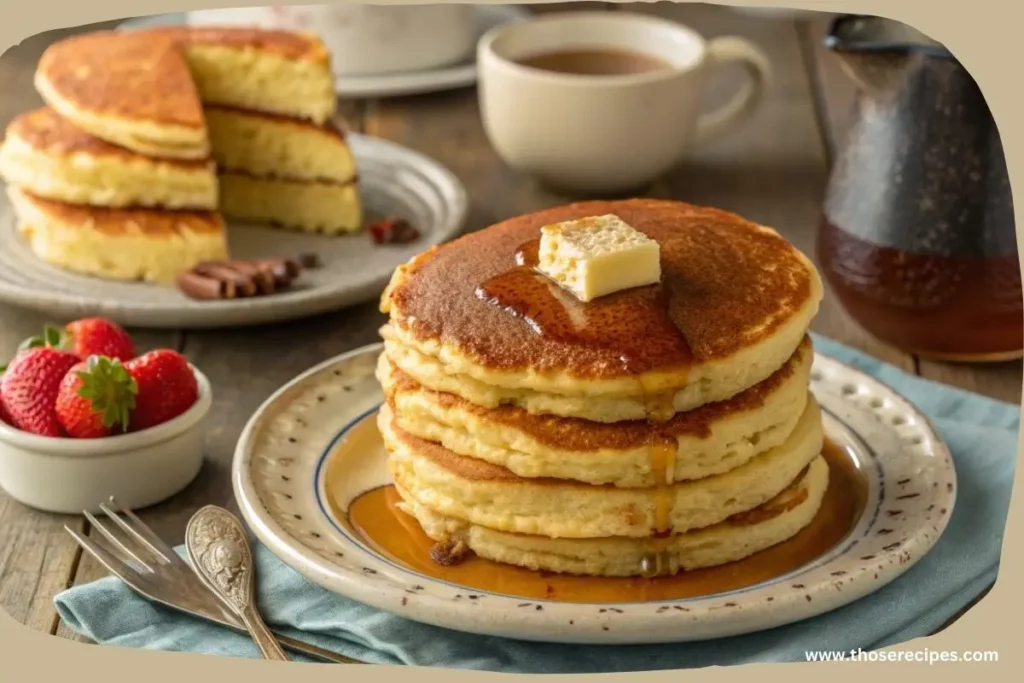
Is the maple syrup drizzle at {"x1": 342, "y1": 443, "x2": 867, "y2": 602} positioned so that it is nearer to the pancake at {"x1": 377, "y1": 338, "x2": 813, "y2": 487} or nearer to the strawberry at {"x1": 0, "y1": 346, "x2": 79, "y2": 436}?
the pancake at {"x1": 377, "y1": 338, "x2": 813, "y2": 487}

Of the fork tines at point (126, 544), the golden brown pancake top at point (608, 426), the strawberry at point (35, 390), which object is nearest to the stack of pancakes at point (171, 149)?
the strawberry at point (35, 390)

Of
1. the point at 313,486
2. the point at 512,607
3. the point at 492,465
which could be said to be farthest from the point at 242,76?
the point at 512,607

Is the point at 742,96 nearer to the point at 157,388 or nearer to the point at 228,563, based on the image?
the point at 157,388

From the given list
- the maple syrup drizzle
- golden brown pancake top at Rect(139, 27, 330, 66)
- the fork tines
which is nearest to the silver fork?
the fork tines

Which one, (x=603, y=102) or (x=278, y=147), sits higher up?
(x=603, y=102)

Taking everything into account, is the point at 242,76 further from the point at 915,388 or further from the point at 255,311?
the point at 915,388

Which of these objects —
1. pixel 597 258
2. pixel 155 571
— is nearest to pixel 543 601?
pixel 597 258

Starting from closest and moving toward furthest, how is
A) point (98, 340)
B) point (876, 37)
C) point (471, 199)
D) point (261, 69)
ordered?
point (98, 340)
point (876, 37)
point (261, 69)
point (471, 199)
